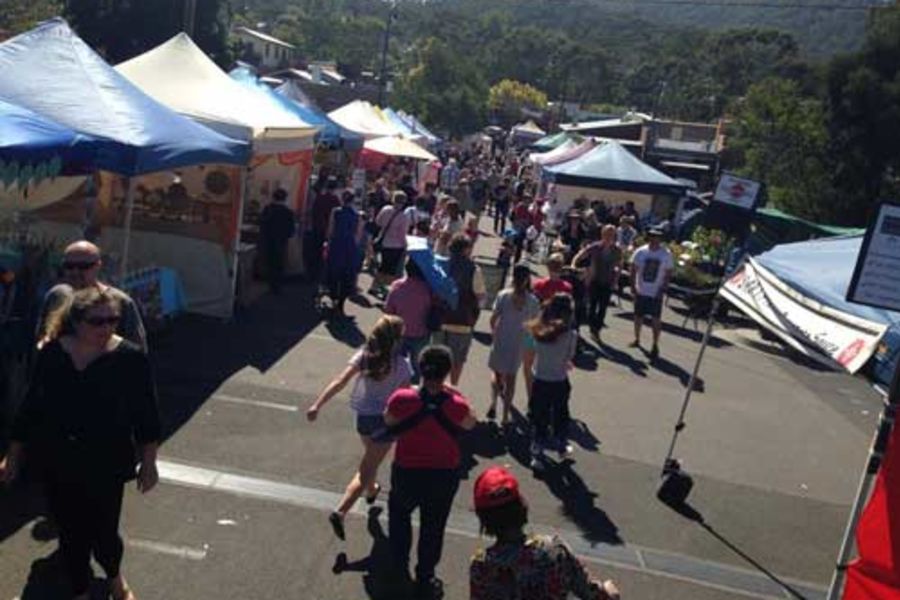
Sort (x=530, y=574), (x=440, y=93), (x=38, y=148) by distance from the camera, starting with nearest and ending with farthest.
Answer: (x=530, y=574) < (x=38, y=148) < (x=440, y=93)

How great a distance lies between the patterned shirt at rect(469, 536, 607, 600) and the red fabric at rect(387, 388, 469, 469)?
1.48m

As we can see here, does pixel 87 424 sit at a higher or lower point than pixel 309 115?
lower

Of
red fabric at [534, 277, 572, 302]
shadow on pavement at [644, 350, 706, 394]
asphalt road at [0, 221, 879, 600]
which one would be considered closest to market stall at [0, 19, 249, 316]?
asphalt road at [0, 221, 879, 600]

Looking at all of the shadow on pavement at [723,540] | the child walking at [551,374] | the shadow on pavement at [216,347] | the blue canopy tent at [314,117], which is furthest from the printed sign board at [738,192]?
the blue canopy tent at [314,117]

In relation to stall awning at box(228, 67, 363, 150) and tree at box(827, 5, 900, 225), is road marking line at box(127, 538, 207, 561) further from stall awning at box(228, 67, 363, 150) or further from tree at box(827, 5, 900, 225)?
tree at box(827, 5, 900, 225)

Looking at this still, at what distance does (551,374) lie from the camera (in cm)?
770

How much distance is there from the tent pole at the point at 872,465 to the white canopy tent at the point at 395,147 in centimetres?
1768

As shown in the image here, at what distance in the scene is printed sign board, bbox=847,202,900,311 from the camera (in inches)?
196

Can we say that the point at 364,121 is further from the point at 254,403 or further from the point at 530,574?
the point at 530,574

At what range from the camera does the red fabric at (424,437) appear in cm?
495

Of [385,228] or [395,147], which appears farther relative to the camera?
[395,147]

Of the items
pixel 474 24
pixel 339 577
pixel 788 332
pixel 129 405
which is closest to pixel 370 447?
pixel 339 577

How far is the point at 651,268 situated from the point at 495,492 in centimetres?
965

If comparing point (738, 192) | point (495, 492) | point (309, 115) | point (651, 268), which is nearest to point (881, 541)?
point (495, 492)
